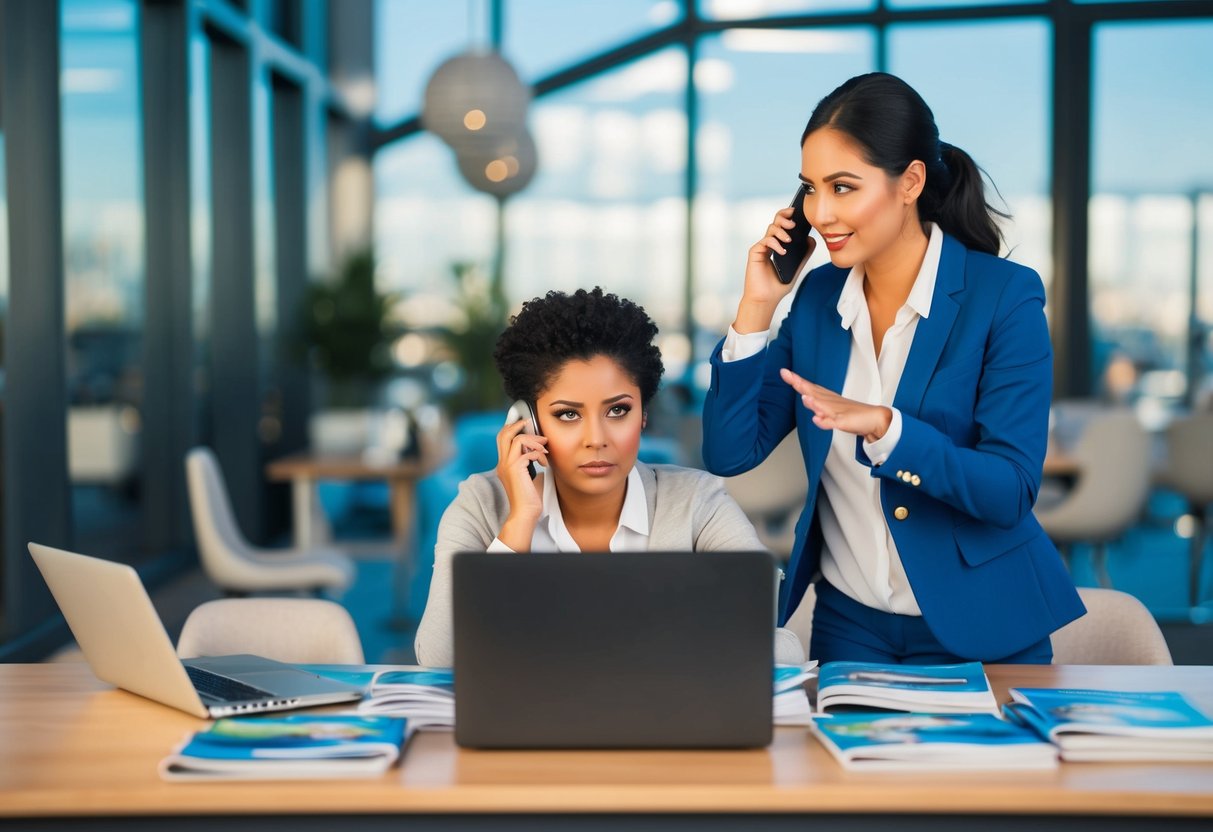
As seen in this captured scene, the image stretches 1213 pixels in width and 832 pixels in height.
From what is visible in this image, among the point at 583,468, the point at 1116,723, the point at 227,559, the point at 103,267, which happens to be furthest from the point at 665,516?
the point at 103,267

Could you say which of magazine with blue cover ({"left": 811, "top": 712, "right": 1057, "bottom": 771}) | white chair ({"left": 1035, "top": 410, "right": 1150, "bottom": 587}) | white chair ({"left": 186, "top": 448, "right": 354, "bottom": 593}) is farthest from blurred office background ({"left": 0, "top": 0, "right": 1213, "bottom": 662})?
magazine with blue cover ({"left": 811, "top": 712, "right": 1057, "bottom": 771})

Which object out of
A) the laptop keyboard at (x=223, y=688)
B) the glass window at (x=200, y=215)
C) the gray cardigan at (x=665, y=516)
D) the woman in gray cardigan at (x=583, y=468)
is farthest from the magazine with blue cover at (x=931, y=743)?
the glass window at (x=200, y=215)

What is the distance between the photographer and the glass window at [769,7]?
9289 millimetres

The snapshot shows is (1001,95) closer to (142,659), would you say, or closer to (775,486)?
(775,486)

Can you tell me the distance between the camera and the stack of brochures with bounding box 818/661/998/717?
1751mm

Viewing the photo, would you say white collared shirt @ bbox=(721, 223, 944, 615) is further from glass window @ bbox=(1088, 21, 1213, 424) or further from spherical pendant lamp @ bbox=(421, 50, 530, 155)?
glass window @ bbox=(1088, 21, 1213, 424)

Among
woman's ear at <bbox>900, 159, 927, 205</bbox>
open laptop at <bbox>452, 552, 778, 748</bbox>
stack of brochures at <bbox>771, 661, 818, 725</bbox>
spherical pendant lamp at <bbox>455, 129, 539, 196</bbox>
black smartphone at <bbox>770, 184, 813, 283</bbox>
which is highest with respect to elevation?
spherical pendant lamp at <bbox>455, 129, 539, 196</bbox>

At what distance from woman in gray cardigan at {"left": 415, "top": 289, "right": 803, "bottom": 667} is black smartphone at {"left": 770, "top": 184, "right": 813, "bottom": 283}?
0.25 m

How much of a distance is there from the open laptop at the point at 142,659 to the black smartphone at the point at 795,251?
102 centimetres

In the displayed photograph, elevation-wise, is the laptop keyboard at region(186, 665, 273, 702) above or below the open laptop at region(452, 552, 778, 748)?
below

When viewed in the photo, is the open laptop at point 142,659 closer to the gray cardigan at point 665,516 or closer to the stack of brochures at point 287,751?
the stack of brochures at point 287,751

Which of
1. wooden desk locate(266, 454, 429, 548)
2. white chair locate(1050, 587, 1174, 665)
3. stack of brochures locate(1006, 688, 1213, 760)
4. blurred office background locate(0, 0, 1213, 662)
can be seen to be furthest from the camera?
blurred office background locate(0, 0, 1213, 662)

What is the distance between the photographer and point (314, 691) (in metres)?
1.84

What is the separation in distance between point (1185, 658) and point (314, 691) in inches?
170
